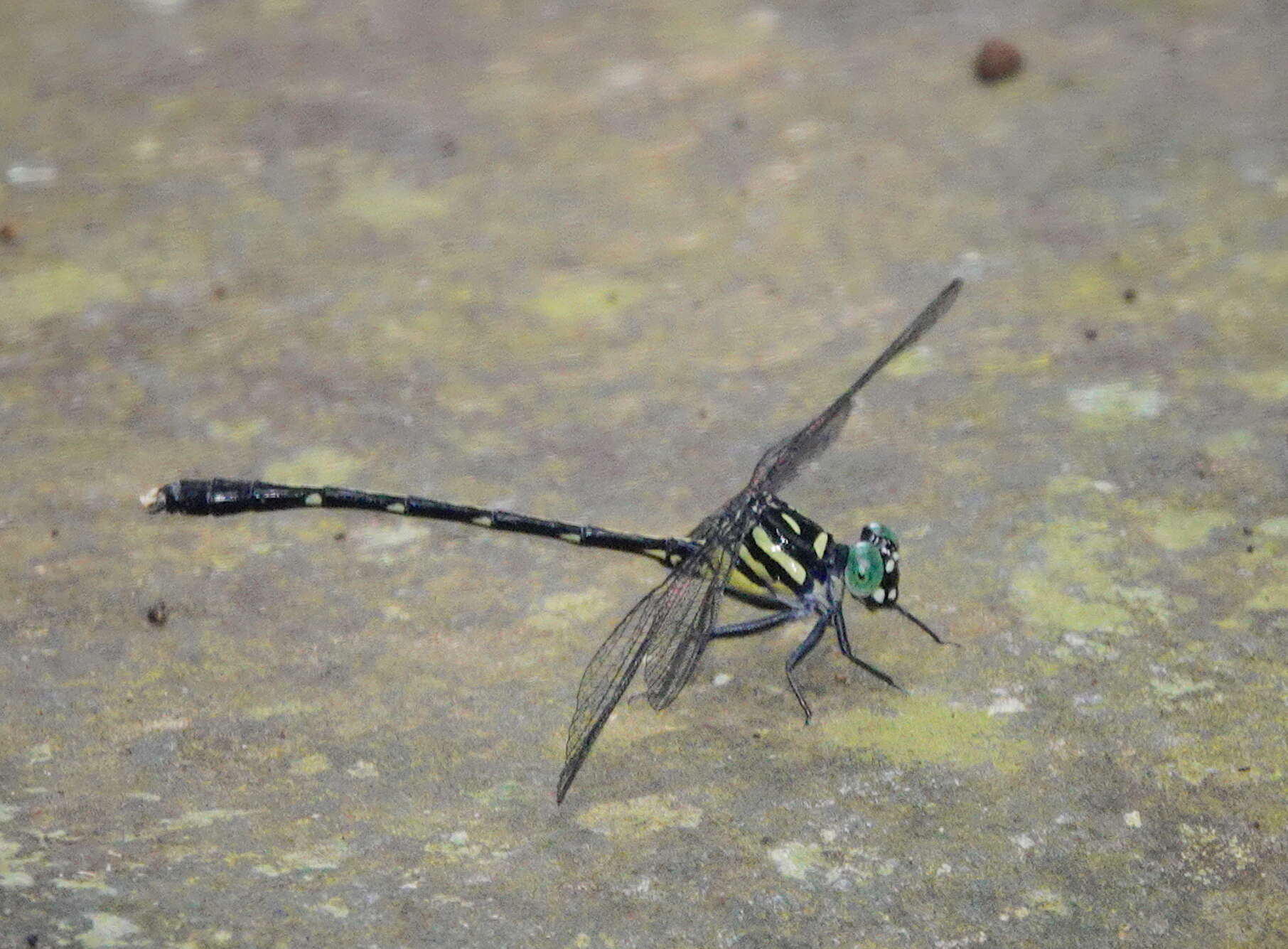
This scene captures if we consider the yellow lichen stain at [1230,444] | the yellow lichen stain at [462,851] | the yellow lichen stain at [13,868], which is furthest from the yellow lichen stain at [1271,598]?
the yellow lichen stain at [13,868]

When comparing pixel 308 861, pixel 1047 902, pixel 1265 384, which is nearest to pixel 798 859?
pixel 1047 902

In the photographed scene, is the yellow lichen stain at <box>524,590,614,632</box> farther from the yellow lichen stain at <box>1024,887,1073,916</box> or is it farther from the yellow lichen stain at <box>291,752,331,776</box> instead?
the yellow lichen stain at <box>1024,887,1073,916</box>

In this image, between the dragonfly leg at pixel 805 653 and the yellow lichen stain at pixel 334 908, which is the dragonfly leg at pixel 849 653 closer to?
the dragonfly leg at pixel 805 653

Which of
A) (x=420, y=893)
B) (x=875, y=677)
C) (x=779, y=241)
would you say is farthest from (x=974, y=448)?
(x=420, y=893)

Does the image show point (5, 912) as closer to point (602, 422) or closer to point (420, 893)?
point (420, 893)

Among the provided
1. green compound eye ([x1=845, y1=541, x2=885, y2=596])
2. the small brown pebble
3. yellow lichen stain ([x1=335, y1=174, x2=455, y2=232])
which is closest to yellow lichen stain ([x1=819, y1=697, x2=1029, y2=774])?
green compound eye ([x1=845, y1=541, x2=885, y2=596])
